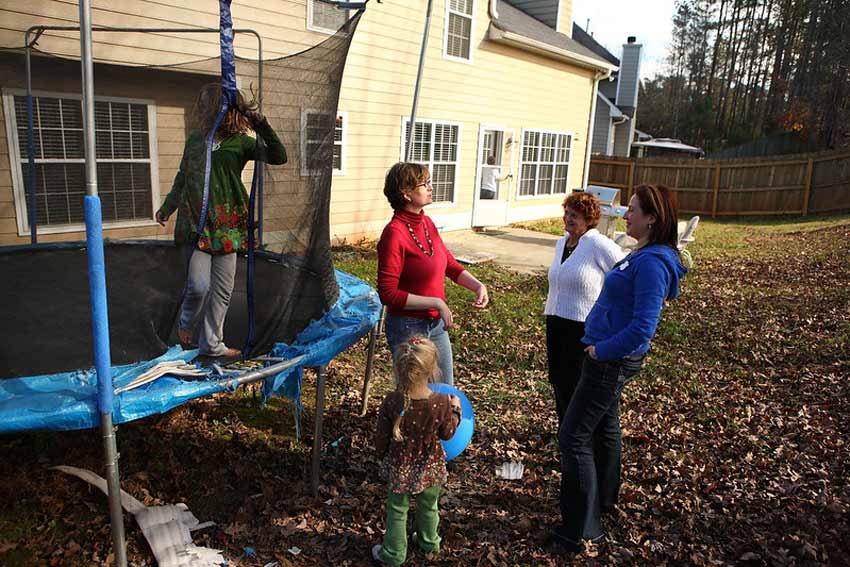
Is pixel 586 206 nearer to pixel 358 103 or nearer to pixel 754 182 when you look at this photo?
pixel 358 103

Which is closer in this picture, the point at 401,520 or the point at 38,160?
Answer: the point at 401,520

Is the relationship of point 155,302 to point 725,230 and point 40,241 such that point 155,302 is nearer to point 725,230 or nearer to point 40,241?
point 40,241

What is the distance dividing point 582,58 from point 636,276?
1300cm

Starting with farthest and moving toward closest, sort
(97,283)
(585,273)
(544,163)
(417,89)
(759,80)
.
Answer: (759,80) → (544,163) → (417,89) → (585,273) → (97,283)

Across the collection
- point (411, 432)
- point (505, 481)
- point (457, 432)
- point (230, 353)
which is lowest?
point (505, 481)

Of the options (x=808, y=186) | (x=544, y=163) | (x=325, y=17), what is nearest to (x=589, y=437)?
(x=325, y=17)

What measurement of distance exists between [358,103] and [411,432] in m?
7.97

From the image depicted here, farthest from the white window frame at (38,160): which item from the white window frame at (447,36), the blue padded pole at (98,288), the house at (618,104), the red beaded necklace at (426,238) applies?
the house at (618,104)

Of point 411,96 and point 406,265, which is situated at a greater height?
point 411,96

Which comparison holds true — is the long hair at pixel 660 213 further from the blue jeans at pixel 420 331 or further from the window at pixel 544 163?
the window at pixel 544 163

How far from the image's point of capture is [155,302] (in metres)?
2.89

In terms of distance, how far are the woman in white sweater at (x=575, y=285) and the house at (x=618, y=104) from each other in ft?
76.6

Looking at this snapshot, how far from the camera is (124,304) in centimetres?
285

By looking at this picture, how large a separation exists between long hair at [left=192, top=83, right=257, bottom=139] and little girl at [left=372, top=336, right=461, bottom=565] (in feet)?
4.07
